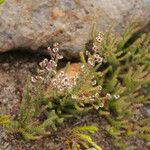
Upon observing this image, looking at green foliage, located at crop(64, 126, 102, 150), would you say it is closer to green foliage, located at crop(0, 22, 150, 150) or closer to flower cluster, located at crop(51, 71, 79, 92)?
green foliage, located at crop(0, 22, 150, 150)

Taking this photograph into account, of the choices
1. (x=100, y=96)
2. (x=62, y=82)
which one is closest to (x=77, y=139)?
(x=100, y=96)

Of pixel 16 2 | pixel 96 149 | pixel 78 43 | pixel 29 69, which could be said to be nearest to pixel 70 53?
pixel 78 43

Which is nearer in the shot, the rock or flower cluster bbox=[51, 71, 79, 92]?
flower cluster bbox=[51, 71, 79, 92]

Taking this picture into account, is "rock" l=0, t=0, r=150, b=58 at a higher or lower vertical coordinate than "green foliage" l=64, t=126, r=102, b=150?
higher

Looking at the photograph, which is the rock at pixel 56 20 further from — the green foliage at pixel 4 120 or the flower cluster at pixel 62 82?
the green foliage at pixel 4 120

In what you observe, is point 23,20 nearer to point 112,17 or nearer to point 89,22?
point 89,22

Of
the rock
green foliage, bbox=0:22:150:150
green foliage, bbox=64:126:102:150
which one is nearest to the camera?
green foliage, bbox=0:22:150:150

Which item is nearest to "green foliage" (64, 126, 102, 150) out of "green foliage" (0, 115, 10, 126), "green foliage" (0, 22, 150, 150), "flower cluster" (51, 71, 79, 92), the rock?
"green foliage" (0, 22, 150, 150)
